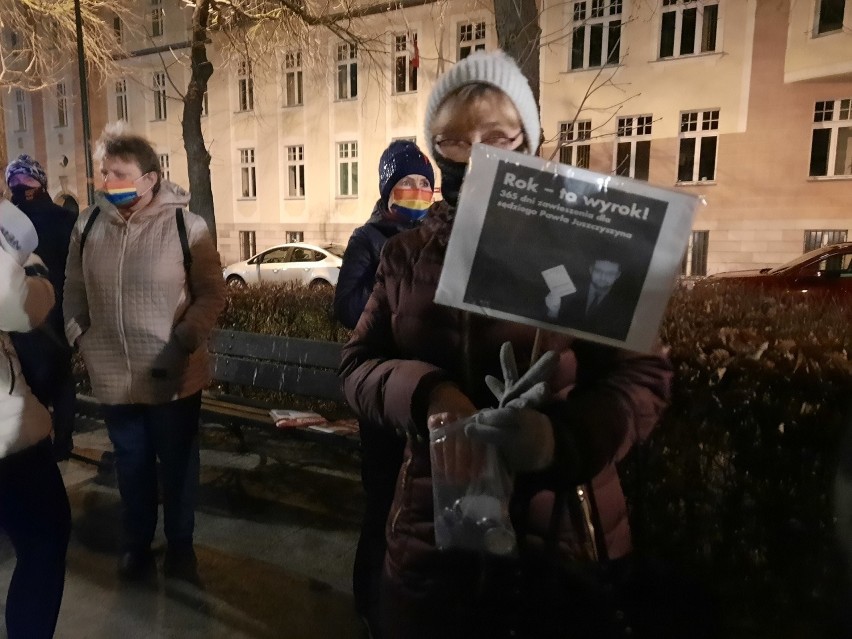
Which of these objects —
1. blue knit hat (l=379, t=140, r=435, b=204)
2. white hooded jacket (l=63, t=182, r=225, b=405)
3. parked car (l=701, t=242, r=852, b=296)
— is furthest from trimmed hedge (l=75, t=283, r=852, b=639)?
parked car (l=701, t=242, r=852, b=296)

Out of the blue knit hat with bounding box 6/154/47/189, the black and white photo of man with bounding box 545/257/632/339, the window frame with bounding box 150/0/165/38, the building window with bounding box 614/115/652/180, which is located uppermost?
the window frame with bounding box 150/0/165/38

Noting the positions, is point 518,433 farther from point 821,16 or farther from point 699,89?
point 821,16

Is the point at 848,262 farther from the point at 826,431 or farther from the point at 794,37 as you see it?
the point at 826,431

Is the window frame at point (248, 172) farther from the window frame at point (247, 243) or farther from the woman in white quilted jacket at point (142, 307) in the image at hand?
the woman in white quilted jacket at point (142, 307)

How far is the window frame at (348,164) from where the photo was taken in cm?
2034

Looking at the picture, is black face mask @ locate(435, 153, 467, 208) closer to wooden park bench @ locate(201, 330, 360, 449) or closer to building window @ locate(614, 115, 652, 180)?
wooden park bench @ locate(201, 330, 360, 449)

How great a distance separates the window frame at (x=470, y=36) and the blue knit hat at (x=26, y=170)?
12.1 meters

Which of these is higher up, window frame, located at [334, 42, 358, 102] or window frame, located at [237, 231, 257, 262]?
window frame, located at [334, 42, 358, 102]

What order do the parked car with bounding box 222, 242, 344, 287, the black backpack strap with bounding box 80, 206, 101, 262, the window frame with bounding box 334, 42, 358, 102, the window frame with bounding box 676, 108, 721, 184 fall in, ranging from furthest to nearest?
1. the window frame with bounding box 334, 42, 358, 102
2. the window frame with bounding box 676, 108, 721, 184
3. the parked car with bounding box 222, 242, 344, 287
4. the black backpack strap with bounding box 80, 206, 101, 262

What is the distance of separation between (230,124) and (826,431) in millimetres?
21744

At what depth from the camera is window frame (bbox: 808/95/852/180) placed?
1522cm

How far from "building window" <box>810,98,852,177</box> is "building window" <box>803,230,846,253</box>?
1.37 m

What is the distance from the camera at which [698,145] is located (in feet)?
52.4

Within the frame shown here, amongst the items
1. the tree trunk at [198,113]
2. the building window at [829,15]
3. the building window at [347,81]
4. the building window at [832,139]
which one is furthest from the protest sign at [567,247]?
the building window at [347,81]
